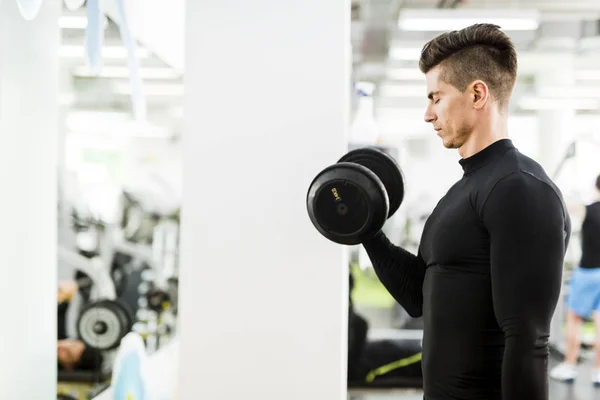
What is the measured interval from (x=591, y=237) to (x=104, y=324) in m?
3.74

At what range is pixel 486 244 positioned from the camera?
1299 millimetres

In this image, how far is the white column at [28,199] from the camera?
1.30m

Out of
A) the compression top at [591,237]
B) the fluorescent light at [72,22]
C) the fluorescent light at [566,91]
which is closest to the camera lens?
the fluorescent light at [72,22]

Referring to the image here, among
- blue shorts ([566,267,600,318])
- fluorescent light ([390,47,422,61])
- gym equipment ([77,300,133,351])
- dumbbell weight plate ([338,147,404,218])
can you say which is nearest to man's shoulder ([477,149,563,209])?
dumbbell weight plate ([338,147,404,218])

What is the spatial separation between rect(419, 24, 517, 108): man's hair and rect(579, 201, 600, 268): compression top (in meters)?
3.60

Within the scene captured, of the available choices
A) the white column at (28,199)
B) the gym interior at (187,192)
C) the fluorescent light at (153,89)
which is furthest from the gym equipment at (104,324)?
the fluorescent light at (153,89)

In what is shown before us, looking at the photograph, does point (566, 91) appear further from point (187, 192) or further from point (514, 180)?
point (514, 180)

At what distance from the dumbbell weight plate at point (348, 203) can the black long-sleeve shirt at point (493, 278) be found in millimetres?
154

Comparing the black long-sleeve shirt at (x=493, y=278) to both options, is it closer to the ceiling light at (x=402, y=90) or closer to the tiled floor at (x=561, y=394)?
the tiled floor at (x=561, y=394)

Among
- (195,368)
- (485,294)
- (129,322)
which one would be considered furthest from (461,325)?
(129,322)

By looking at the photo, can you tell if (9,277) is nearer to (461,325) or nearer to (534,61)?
(461,325)

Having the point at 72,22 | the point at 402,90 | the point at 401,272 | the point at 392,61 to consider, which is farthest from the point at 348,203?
the point at 402,90

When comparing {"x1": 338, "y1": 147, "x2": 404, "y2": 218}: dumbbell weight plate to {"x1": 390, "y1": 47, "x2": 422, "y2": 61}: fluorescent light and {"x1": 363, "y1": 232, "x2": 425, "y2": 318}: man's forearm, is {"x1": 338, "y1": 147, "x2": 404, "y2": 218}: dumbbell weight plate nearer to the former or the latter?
{"x1": 363, "y1": 232, "x2": 425, "y2": 318}: man's forearm

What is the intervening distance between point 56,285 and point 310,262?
0.93 meters
